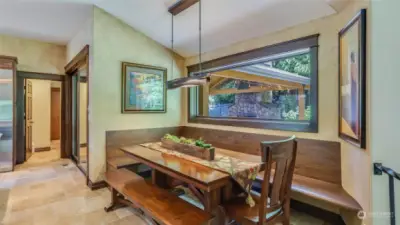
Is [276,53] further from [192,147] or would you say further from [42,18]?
[42,18]

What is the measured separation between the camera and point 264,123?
126 inches

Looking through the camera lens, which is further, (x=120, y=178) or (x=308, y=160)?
(x=120, y=178)

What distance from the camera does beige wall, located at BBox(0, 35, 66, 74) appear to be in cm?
466

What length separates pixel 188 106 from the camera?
4.62 meters

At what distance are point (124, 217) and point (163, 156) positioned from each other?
90 centimetres

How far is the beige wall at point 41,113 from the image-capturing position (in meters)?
6.13

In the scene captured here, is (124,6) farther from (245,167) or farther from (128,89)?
(245,167)

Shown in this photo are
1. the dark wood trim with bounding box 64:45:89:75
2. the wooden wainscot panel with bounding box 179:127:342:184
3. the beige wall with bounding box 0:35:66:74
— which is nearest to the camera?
the wooden wainscot panel with bounding box 179:127:342:184

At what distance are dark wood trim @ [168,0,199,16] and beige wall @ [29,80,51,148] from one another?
5031mm

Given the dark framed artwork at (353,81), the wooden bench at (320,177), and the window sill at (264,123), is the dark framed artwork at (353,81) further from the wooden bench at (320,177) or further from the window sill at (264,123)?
the window sill at (264,123)

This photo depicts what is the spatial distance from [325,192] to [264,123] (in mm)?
1236

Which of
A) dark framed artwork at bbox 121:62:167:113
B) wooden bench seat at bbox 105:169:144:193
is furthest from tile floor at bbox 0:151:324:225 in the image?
dark framed artwork at bbox 121:62:167:113

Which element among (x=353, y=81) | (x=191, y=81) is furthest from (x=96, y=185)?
(x=353, y=81)

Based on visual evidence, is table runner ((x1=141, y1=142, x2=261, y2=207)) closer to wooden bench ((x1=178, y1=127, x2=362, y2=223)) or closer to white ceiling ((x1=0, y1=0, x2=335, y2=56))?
wooden bench ((x1=178, y1=127, x2=362, y2=223))
